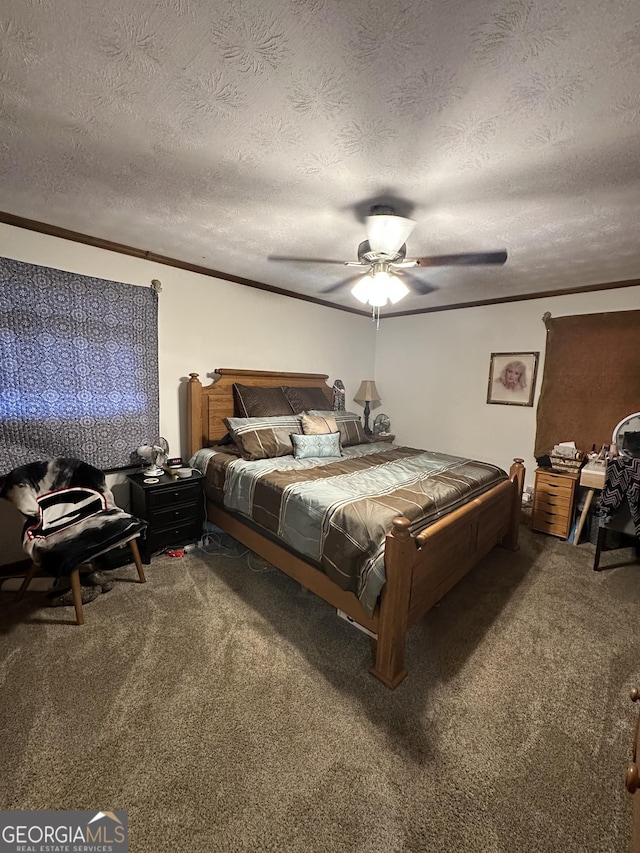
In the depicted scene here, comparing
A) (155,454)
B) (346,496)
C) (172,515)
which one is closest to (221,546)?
(172,515)

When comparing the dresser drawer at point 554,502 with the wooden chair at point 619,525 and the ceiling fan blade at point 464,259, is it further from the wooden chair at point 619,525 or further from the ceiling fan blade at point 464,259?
the ceiling fan blade at point 464,259

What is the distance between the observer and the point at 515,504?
9.38 ft

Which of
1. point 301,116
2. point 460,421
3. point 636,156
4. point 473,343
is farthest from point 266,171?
point 460,421

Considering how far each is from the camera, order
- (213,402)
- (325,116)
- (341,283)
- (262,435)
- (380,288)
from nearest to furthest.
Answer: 1. (325,116)
2. (380,288)
3. (262,435)
4. (213,402)
5. (341,283)

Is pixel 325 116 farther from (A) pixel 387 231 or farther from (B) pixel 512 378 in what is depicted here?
(B) pixel 512 378

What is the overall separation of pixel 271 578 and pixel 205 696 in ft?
3.12

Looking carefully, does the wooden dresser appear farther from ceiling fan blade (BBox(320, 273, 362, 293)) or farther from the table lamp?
ceiling fan blade (BBox(320, 273, 362, 293))

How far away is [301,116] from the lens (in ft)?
4.23

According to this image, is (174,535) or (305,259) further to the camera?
(305,259)

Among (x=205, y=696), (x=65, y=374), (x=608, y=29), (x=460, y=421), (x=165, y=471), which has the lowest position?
(x=205, y=696)

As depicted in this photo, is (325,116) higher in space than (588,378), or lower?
higher

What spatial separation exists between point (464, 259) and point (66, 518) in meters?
3.36

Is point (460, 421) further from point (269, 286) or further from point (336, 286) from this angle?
point (269, 286)

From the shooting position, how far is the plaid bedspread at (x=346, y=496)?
1.73 meters
